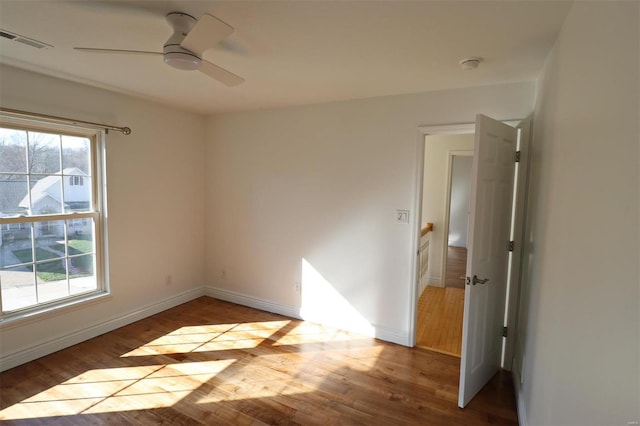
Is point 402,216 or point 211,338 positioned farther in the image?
point 211,338

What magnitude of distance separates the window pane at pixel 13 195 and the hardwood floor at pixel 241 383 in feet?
4.24

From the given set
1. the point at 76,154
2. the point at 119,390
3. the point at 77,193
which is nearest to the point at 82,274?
the point at 77,193

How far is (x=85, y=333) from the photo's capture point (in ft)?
10.2

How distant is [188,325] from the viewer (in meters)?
3.52

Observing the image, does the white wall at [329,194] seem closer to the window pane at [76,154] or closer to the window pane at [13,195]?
the window pane at [76,154]

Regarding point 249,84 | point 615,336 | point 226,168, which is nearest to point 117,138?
point 226,168

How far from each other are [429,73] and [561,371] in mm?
2059

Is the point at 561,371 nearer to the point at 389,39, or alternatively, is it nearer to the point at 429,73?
the point at 389,39

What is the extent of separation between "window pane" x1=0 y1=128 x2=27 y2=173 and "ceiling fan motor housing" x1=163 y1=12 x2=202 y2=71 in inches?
73.8

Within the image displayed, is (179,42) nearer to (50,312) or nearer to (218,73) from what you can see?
(218,73)

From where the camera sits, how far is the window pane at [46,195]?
2768 millimetres

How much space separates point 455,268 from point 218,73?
5589 mm

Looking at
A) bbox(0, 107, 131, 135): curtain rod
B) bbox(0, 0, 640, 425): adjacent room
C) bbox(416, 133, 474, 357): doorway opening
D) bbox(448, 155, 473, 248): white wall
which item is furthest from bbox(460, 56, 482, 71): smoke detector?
bbox(448, 155, 473, 248): white wall

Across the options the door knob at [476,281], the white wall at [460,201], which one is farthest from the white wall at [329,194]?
the white wall at [460,201]
